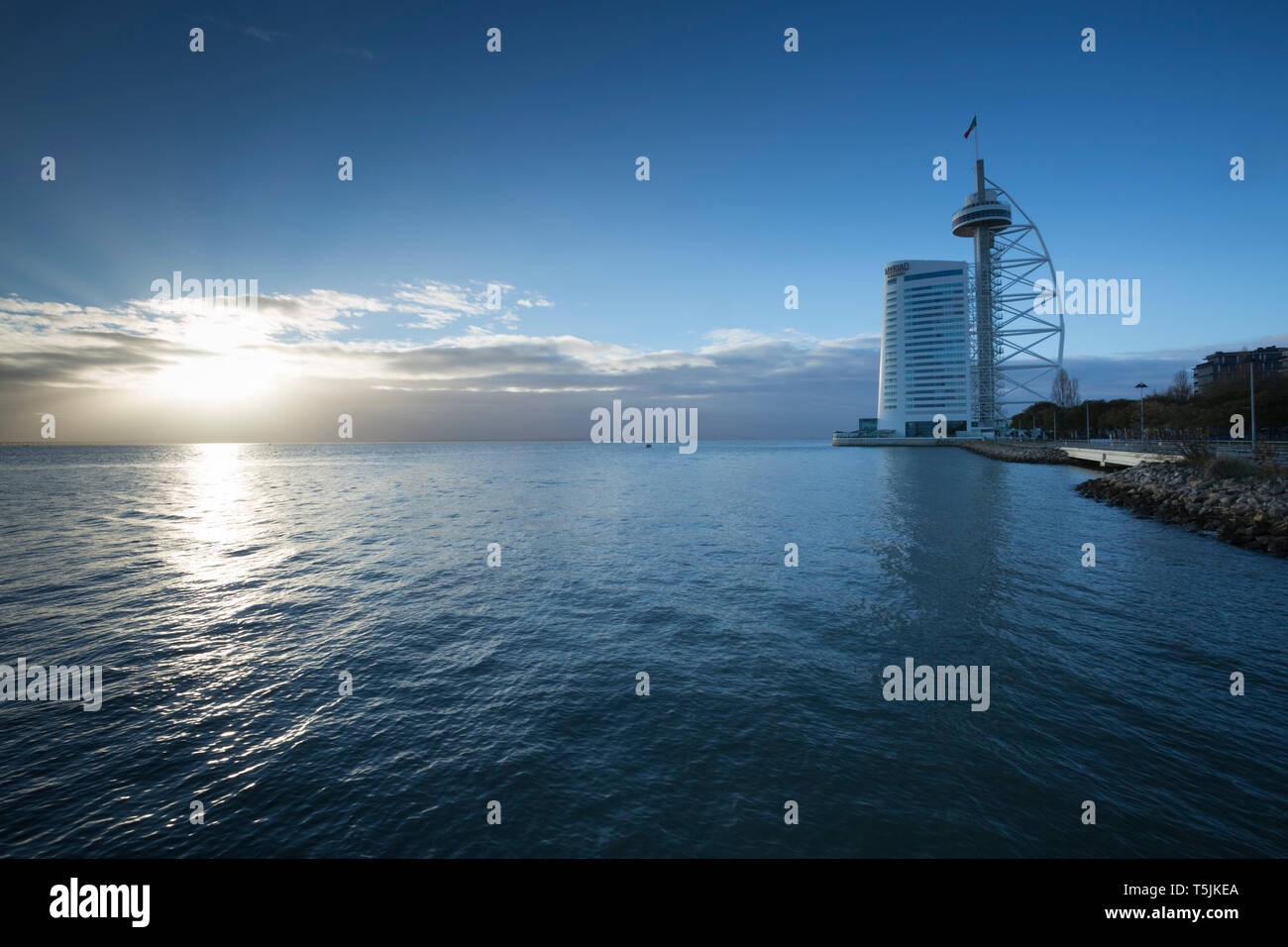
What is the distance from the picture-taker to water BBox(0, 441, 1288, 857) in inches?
316

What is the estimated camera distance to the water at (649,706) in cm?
803

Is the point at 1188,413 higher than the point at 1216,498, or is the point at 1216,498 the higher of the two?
the point at 1188,413

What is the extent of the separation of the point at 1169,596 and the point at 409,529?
128ft

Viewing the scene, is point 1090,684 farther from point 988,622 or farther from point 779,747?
point 779,747

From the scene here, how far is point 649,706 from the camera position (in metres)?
11.9

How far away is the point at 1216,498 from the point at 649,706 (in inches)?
1680

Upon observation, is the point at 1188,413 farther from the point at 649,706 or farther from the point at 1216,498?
the point at 649,706

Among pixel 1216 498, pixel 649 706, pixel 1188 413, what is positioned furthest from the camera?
pixel 1188 413

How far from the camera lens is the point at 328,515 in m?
46.0

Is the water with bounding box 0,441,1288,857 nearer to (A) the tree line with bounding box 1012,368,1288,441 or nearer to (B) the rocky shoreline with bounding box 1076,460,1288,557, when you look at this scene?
(B) the rocky shoreline with bounding box 1076,460,1288,557

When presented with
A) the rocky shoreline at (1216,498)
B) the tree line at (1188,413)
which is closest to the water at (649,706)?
the rocky shoreline at (1216,498)

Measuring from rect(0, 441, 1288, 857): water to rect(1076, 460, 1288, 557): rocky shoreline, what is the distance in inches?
87.6

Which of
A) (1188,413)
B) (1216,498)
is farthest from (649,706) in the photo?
(1188,413)
